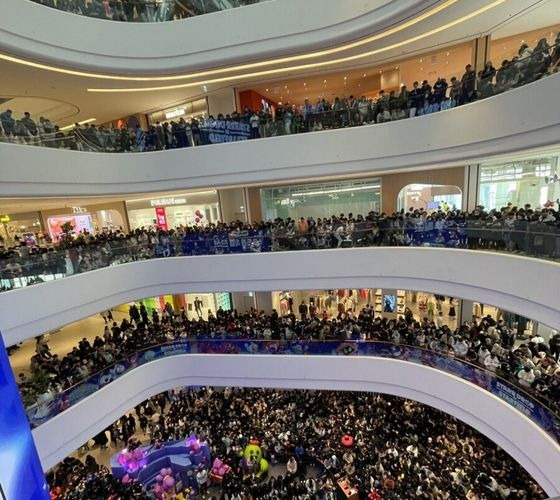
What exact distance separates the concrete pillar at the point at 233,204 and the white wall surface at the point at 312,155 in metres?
3.28

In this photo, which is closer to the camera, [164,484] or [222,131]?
[164,484]

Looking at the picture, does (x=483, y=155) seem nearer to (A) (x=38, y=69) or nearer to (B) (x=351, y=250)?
(B) (x=351, y=250)

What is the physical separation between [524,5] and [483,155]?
387cm

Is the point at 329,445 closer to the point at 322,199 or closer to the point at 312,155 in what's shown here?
the point at 312,155

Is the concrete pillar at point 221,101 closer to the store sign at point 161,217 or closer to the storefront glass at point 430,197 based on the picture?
the store sign at point 161,217

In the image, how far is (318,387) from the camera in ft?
33.7

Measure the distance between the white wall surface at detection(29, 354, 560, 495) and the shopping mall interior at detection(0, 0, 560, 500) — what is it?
53 millimetres

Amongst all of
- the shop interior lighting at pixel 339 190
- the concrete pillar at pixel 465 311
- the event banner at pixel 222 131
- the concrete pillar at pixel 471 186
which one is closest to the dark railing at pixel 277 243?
the event banner at pixel 222 131

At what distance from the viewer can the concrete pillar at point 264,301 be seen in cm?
1426

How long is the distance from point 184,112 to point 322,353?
10738mm

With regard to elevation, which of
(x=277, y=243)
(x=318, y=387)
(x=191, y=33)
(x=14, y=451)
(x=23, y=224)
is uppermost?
(x=191, y=33)

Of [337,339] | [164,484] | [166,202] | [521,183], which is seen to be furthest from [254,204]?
[164,484]

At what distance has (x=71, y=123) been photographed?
14.2 metres

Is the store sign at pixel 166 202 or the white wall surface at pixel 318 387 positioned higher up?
the store sign at pixel 166 202
